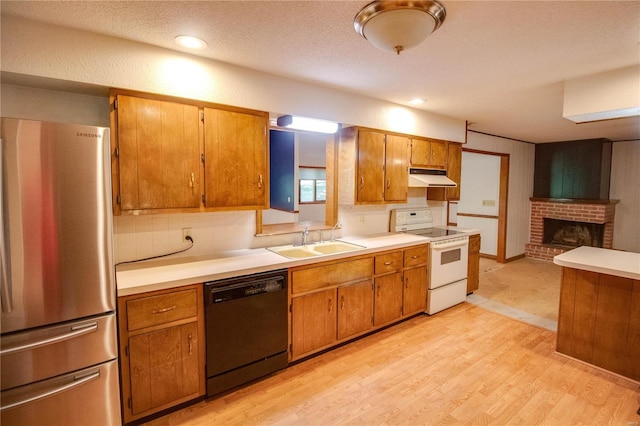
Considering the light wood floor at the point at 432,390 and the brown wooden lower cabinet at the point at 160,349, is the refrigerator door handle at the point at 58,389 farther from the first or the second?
the light wood floor at the point at 432,390

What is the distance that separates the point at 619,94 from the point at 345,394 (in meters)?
3.20

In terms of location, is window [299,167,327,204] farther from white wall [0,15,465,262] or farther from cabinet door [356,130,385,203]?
white wall [0,15,465,262]

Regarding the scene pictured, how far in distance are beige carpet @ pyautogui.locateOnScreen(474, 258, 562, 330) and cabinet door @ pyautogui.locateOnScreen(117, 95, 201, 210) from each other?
4032mm

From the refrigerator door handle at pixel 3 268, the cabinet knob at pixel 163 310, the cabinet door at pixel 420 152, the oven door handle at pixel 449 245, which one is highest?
the cabinet door at pixel 420 152

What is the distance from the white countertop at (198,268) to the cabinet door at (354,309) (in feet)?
1.12

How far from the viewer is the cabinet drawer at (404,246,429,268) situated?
10.8ft

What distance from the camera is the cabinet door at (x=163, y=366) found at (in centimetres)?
188

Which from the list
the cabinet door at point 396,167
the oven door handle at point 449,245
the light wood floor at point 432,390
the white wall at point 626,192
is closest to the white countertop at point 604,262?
the light wood floor at point 432,390

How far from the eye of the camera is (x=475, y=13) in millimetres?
1640

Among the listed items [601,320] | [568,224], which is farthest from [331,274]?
[568,224]

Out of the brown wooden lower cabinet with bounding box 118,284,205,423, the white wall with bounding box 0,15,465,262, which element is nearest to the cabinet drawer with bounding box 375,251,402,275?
the white wall with bounding box 0,15,465,262

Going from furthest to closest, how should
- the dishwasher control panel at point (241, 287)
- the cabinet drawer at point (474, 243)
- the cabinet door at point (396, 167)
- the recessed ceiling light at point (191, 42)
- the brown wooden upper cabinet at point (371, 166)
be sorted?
the cabinet drawer at point (474, 243)
the cabinet door at point (396, 167)
the brown wooden upper cabinet at point (371, 166)
the dishwasher control panel at point (241, 287)
the recessed ceiling light at point (191, 42)

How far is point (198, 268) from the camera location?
220 cm

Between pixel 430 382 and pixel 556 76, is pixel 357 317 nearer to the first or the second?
pixel 430 382
